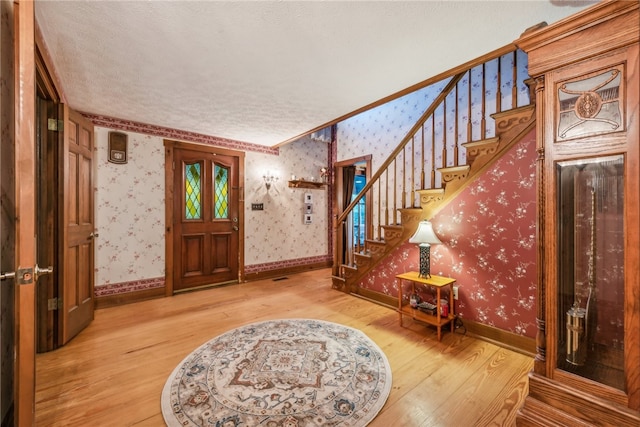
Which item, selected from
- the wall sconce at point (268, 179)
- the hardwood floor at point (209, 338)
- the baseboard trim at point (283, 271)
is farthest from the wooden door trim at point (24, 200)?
the wall sconce at point (268, 179)

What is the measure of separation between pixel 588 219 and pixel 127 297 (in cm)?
457

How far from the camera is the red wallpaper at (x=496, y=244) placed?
7.43 feet

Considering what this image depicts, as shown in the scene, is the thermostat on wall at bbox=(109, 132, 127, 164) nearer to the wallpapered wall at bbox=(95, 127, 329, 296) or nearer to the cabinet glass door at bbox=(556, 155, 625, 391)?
the wallpapered wall at bbox=(95, 127, 329, 296)

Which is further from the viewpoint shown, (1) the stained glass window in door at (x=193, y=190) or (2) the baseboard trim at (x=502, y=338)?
(1) the stained glass window in door at (x=193, y=190)

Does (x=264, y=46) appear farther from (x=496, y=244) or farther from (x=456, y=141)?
(x=496, y=244)

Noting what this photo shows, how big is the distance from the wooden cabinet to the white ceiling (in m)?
0.59

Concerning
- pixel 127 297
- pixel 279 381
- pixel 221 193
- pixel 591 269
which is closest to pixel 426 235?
pixel 591 269

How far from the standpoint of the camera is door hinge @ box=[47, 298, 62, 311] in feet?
7.86

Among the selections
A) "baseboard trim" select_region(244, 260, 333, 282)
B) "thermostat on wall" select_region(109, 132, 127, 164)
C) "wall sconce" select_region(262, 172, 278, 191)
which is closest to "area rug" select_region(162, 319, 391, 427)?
"baseboard trim" select_region(244, 260, 333, 282)

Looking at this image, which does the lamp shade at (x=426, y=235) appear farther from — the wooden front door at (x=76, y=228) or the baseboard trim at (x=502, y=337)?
the wooden front door at (x=76, y=228)

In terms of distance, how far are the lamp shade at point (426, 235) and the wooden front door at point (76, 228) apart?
323 centimetres

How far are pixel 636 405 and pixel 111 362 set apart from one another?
3.18 m

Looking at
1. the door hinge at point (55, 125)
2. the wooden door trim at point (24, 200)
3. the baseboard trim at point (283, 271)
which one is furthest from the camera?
the baseboard trim at point (283, 271)

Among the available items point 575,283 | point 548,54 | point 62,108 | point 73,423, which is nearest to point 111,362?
point 73,423
